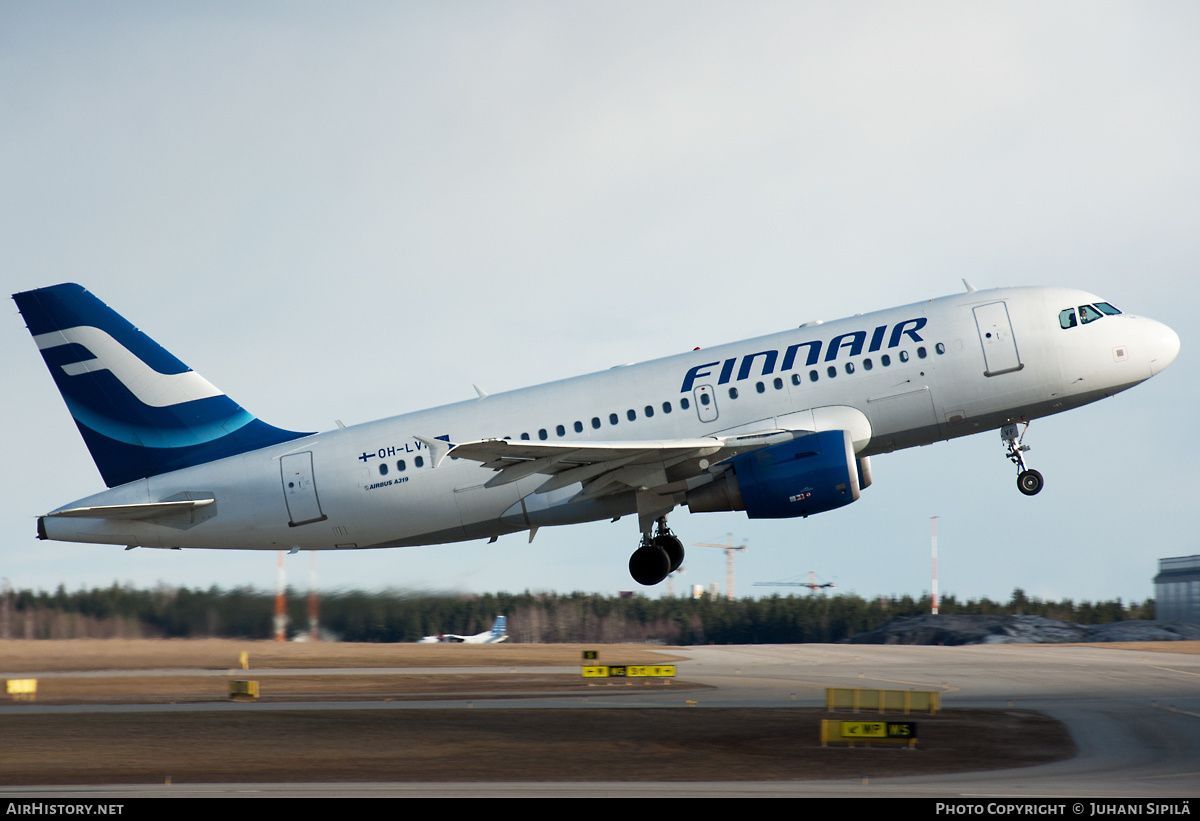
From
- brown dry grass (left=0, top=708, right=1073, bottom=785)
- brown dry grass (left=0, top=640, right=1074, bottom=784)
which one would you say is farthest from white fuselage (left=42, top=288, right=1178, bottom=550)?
brown dry grass (left=0, top=708, right=1073, bottom=785)

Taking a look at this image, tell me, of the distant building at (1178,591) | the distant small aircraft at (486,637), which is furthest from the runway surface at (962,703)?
the distant building at (1178,591)

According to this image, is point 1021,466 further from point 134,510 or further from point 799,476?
point 134,510

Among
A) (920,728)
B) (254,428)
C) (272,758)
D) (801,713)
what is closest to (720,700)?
(801,713)

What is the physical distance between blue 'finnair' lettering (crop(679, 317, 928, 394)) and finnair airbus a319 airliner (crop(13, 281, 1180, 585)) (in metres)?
0.05

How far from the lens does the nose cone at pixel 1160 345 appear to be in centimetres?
2706

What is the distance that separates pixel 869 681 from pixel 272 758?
62.6 feet

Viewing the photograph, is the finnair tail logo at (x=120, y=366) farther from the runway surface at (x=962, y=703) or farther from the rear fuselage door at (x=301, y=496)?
the runway surface at (x=962, y=703)

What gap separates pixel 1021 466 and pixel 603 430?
10.6 metres

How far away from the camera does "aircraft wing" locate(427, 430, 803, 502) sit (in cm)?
2462

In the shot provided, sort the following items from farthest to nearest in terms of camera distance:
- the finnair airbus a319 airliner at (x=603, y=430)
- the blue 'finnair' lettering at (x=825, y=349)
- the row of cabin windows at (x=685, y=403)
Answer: the blue 'finnair' lettering at (x=825, y=349), the row of cabin windows at (x=685, y=403), the finnair airbus a319 airliner at (x=603, y=430)

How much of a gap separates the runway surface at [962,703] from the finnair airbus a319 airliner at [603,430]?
4.67 metres

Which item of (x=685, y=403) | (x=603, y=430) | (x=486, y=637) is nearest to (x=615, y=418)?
(x=603, y=430)

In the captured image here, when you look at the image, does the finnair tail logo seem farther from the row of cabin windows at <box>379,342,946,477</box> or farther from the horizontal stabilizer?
the row of cabin windows at <box>379,342,946,477</box>

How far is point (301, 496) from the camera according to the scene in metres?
28.8
